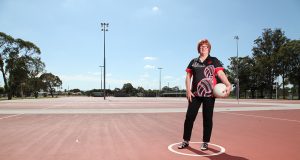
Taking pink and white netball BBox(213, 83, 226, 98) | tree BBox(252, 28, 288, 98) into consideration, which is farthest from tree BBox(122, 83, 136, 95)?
pink and white netball BBox(213, 83, 226, 98)

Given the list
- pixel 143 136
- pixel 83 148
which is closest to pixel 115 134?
pixel 143 136

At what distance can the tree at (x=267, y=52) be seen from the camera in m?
72.8

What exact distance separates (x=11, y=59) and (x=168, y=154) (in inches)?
2291

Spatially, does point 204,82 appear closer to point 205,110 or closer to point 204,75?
point 204,75

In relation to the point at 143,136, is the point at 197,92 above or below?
above

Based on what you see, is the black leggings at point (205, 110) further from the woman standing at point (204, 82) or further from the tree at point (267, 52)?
the tree at point (267, 52)

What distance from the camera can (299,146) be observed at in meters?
6.30

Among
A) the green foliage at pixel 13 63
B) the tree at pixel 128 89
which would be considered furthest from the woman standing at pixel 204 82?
the tree at pixel 128 89

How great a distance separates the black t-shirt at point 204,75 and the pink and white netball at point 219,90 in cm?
10

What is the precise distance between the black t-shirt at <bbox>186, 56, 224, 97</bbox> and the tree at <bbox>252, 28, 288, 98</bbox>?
69.9 metres

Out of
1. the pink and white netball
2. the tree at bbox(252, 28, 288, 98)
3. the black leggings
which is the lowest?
the black leggings

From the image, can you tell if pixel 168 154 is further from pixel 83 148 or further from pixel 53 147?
pixel 53 147

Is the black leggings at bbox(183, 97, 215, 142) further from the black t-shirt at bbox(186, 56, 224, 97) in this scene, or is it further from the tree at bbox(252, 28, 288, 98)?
the tree at bbox(252, 28, 288, 98)

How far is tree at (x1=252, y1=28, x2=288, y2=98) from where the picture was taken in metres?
72.8
